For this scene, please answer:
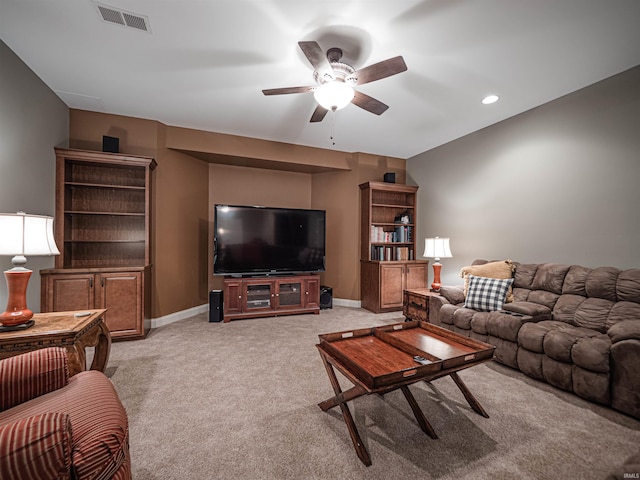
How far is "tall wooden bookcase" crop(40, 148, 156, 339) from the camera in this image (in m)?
2.89

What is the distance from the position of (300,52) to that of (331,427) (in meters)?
2.77

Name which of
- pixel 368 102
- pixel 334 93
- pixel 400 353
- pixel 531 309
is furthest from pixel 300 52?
pixel 531 309

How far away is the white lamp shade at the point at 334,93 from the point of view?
2113 millimetres

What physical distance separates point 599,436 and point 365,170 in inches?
162

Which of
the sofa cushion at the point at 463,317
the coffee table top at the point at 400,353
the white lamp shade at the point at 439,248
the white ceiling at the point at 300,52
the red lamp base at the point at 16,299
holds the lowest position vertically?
the sofa cushion at the point at 463,317

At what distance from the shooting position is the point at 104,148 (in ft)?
10.5

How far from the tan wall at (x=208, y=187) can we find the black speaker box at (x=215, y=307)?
19.7 inches

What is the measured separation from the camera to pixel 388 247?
A: 4.90m

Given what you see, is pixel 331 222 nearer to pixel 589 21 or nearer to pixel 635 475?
pixel 589 21

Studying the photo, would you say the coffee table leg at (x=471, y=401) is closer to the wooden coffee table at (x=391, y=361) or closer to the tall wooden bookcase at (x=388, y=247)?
the wooden coffee table at (x=391, y=361)

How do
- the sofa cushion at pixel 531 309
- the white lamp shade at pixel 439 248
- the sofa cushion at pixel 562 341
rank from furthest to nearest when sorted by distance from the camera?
the white lamp shade at pixel 439 248
the sofa cushion at pixel 531 309
the sofa cushion at pixel 562 341

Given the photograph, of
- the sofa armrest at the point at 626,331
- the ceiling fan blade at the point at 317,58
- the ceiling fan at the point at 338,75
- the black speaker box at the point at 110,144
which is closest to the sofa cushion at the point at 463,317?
the sofa armrest at the point at 626,331

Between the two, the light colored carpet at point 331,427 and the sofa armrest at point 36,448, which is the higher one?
the sofa armrest at point 36,448

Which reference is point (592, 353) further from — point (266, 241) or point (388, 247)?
point (266, 241)
